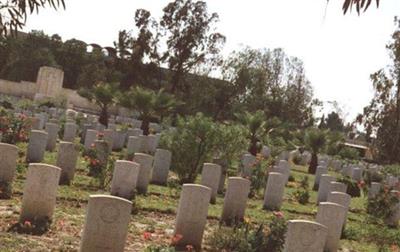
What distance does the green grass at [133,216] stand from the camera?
7.66 metres

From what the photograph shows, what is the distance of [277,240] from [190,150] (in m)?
7.99

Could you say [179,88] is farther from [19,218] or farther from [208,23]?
[19,218]

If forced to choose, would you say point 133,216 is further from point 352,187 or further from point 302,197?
point 352,187

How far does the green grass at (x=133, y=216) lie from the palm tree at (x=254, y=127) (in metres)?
13.6

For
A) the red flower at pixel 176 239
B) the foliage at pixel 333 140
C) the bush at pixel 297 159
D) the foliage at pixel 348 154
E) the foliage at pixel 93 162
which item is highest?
the foliage at pixel 333 140

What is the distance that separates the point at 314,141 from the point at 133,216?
19992 millimetres

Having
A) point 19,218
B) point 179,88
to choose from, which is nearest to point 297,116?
point 179,88

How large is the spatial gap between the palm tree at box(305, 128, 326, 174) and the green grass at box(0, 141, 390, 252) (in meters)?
12.1

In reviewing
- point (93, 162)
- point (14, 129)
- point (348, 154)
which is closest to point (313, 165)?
point (348, 154)

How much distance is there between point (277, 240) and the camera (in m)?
8.27

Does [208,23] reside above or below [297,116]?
above

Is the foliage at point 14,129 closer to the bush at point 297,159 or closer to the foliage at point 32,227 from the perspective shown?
the foliage at point 32,227

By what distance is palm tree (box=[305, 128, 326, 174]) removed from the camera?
28.7m

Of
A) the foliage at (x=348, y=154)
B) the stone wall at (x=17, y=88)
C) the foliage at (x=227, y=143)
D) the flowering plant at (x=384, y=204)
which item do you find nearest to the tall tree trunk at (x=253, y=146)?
the foliage at (x=348, y=154)
